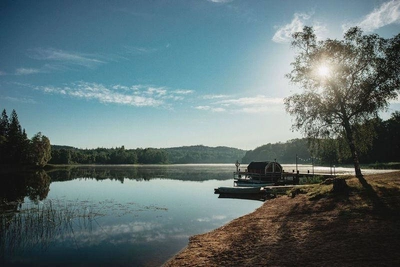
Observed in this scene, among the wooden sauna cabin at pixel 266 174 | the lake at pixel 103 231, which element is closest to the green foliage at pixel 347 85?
the lake at pixel 103 231

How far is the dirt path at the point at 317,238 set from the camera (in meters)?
9.41

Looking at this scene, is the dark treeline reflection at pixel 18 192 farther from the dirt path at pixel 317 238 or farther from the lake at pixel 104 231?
the dirt path at pixel 317 238

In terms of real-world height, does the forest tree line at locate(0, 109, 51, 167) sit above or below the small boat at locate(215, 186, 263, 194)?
above

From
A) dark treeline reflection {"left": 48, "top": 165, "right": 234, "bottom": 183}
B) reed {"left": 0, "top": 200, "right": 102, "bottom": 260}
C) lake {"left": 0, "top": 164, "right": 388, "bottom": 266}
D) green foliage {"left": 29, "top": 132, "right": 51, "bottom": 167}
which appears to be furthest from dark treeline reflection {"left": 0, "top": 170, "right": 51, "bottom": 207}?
green foliage {"left": 29, "top": 132, "right": 51, "bottom": 167}

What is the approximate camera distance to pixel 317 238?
11.6m

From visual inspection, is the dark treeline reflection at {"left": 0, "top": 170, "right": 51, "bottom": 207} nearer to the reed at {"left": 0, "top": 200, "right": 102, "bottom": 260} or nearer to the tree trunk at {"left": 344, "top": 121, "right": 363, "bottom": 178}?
the reed at {"left": 0, "top": 200, "right": 102, "bottom": 260}

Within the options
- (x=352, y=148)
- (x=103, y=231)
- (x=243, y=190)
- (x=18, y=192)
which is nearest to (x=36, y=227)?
(x=103, y=231)

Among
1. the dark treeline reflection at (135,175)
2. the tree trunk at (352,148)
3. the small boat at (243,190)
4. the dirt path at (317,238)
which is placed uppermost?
the tree trunk at (352,148)

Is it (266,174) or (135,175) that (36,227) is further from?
(135,175)

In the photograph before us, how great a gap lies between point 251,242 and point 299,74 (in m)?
22.2

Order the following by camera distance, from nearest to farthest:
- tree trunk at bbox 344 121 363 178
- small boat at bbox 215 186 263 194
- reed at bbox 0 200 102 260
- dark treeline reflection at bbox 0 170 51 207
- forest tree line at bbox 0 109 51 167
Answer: reed at bbox 0 200 102 260, tree trunk at bbox 344 121 363 178, dark treeline reflection at bbox 0 170 51 207, small boat at bbox 215 186 263 194, forest tree line at bbox 0 109 51 167

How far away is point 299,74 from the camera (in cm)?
2889

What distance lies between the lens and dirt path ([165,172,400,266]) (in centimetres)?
941

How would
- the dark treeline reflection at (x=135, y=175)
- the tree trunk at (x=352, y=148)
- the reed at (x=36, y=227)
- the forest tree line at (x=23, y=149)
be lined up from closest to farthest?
the reed at (x=36, y=227), the tree trunk at (x=352, y=148), the dark treeline reflection at (x=135, y=175), the forest tree line at (x=23, y=149)
